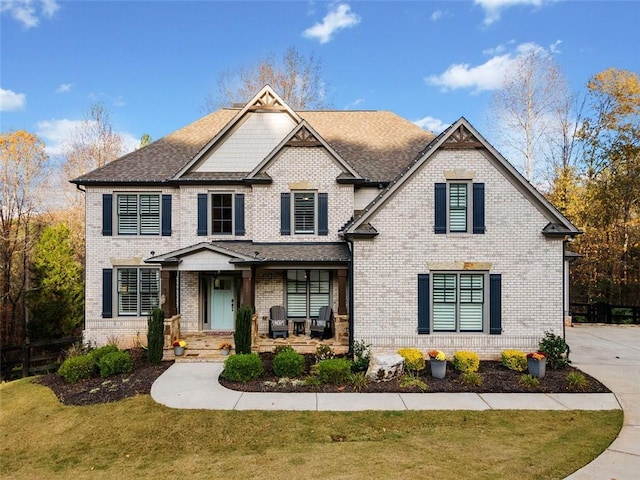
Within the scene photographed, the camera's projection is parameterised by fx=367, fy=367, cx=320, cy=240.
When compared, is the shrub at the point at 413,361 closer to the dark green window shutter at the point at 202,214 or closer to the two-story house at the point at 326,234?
the two-story house at the point at 326,234

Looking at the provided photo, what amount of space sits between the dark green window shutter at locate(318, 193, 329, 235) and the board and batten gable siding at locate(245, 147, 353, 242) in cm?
9

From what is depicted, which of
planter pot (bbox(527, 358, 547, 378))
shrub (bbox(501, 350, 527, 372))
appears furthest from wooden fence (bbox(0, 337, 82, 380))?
planter pot (bbox(527, 358, 547, 378))

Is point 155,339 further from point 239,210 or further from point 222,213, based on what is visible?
point 239,210

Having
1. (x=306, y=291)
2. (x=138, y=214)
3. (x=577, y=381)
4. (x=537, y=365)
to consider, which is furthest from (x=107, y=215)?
(x=577, y=381)

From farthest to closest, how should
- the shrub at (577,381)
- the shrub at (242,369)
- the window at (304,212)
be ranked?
the window at (304,212)
the shrub at (242,369)
the shrub at (577,381)

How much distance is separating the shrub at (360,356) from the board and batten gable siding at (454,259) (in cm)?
22

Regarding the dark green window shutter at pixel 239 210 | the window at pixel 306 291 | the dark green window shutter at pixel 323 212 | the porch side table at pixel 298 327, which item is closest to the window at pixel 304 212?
the dark green window shutter at pixel 323 212

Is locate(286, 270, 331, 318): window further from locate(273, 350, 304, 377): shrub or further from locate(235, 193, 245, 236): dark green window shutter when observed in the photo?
locate(273, 350, 304, 377): shrub

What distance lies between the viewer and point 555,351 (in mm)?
10938

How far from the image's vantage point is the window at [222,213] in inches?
583

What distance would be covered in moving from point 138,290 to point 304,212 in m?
7.35

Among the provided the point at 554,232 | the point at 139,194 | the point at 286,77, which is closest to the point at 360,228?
the point at 554,232

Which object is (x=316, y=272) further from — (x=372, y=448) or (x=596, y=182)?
(x=596, y=182)

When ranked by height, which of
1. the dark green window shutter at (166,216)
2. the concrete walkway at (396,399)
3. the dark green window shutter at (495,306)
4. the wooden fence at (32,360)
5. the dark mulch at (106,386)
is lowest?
the wooden fence at (32,360)
